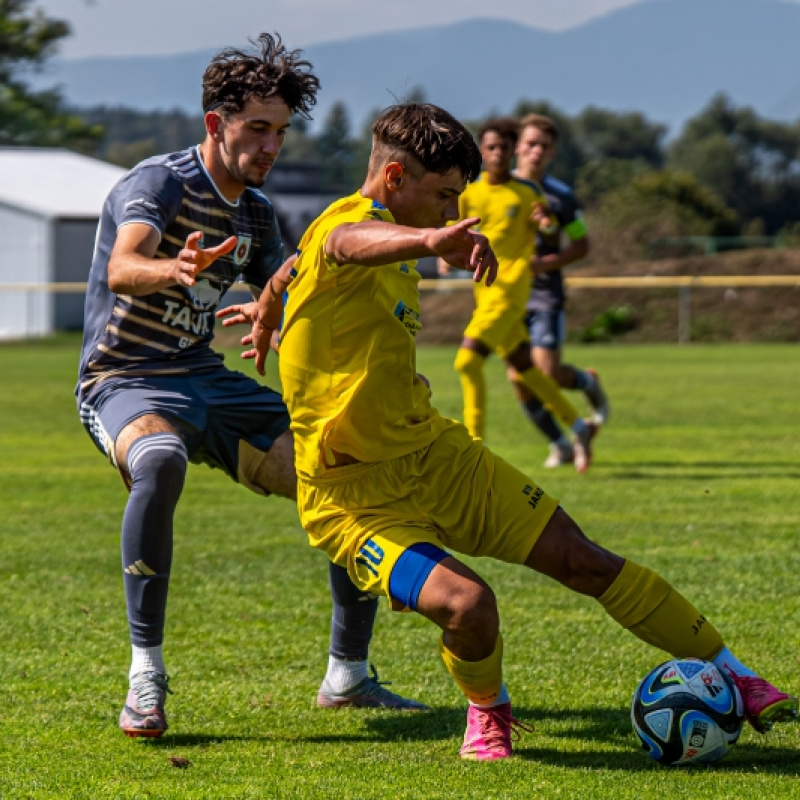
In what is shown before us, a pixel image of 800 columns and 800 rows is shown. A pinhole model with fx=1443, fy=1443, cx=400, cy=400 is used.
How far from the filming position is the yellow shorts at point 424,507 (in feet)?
13.2

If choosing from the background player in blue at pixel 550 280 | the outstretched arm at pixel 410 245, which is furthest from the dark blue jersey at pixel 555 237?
the outstretched arm at pixel 410 245

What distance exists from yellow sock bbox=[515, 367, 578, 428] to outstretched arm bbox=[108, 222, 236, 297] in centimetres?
635

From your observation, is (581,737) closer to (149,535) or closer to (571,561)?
(571,561)

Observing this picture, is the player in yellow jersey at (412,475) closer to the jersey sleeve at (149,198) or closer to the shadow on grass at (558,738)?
the shadow on grass at (558,738)

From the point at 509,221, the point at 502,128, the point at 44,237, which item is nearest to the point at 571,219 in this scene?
the point at 509,221

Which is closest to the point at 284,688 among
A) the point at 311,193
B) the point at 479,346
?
the point at 479,346

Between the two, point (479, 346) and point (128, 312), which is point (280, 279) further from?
point (479, 346)

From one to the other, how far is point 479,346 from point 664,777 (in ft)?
22.0

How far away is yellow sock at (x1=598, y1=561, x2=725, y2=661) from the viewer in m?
4.17

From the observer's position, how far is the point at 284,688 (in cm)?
491

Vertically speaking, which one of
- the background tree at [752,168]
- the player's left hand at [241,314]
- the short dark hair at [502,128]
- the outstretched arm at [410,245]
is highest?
the background tree at [752,168]

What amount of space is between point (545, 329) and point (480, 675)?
7334 millimetres

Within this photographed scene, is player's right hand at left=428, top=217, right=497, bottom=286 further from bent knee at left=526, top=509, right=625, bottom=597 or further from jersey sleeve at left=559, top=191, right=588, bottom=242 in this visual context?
jersey sleeve at left=559, top=191, right=588, bottom=242

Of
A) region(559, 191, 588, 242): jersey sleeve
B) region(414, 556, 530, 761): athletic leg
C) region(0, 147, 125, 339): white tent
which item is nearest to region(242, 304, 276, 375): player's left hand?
region(414, 556, 530, 761): athletic leg
